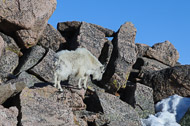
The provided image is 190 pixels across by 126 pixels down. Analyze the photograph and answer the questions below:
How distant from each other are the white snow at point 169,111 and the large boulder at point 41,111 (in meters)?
5.54

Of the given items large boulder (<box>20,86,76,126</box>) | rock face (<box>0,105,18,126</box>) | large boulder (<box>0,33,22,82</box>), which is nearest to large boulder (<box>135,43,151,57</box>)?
large boulder (<box>0,33,22,82</box>)

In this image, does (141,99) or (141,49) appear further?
(141,49)

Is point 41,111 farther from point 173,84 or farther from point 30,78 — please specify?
point 173,84

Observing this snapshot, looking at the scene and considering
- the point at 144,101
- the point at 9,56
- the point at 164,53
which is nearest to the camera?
the point at 9,56

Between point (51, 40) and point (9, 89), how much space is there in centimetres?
855

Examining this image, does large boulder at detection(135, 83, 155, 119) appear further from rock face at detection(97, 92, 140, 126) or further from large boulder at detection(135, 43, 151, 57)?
large boulder at detection(135, 43, 151, 57)

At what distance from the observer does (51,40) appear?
68.3ft

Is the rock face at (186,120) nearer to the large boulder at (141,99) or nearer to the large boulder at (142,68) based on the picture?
the large boulder at (141,99)

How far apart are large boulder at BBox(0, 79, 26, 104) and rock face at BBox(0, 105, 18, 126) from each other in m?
1.07

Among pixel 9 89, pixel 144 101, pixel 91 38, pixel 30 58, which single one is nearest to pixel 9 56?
pixel 30 58

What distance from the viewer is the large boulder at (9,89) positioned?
1270cm

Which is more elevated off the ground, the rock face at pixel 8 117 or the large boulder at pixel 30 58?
the large boulder at pixel 30 58

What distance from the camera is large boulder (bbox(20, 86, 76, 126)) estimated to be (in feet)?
39.1

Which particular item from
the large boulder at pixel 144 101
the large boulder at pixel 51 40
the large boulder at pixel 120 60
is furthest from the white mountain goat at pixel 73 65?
the large boulder at pixel 51 40
